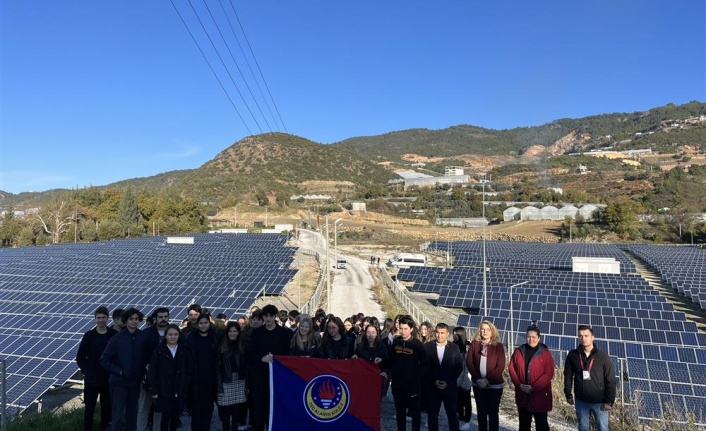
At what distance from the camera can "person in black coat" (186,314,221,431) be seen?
19.5 feet

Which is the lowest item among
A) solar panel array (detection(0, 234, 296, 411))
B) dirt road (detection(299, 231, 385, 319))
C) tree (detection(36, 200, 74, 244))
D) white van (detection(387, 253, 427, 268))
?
dirt road (detection(299, 231, 385, 319))

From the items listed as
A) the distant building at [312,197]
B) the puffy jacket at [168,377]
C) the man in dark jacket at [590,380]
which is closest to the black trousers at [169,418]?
the puffy jacket at [168,377]

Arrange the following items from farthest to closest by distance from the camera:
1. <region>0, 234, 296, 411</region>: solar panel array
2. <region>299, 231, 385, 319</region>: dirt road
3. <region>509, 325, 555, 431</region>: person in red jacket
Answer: <region>299, 231, 385, 319</region>: dirt road, <region>0, 234, 296, 411</region>: solar panel array, <region>509, 325, 555, 431</region>: person in red jacket

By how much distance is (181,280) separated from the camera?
2692cm

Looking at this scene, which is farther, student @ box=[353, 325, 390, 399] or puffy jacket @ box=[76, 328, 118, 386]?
puffy jacket @ box=[76, 328, 118, 386]

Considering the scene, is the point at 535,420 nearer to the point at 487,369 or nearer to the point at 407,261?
the point at 487,369

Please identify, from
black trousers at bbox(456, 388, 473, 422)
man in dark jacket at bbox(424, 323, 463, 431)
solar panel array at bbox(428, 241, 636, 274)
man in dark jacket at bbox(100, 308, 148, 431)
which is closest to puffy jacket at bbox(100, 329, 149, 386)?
man in dark jacket at bbox(100, 308, 148, 431)

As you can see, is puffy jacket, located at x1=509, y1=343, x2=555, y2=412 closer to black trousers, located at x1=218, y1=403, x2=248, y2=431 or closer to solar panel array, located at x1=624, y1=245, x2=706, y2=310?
black trousers, located at x1=218, y1=403, x2=248, y2=431

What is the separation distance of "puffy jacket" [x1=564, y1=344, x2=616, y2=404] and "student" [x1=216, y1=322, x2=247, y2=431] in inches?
157

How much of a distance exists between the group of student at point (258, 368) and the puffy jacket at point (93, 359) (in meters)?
0.01

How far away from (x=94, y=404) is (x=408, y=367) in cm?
427

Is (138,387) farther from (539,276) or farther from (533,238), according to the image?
(533,238)

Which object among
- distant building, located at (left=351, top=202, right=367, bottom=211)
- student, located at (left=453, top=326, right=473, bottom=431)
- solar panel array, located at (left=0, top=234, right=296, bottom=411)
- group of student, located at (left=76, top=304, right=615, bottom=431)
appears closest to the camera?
group of student, located at (left=76, top=304, right=615, bottom=431)

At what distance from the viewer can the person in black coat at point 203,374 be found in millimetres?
5930
